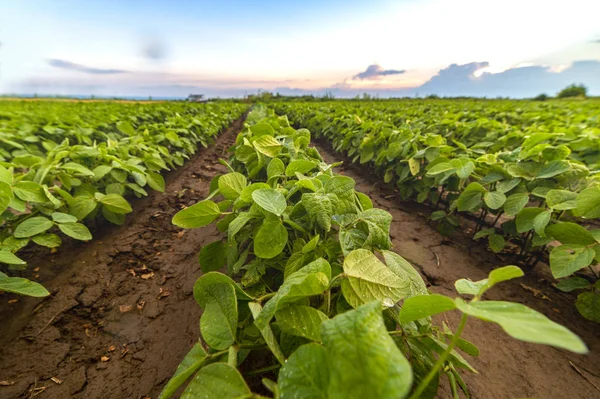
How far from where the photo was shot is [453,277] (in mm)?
2432

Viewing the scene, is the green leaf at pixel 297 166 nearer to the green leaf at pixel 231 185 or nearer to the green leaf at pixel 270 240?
the green leaf at pixel 231 185

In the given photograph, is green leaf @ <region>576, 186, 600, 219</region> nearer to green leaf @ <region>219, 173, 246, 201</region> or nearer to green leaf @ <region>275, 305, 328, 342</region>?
green leaf @ <region>275, 305, 328, 342</region>

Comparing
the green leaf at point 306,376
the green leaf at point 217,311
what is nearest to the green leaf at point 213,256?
the green leaf at point 217,311

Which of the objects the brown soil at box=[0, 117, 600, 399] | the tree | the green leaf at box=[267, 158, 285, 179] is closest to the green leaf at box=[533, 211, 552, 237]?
the brown soil at box=[0, 117, 600, 399]

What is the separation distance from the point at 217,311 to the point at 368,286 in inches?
17.1

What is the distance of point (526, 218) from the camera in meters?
2.03

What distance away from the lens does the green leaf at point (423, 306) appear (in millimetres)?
561

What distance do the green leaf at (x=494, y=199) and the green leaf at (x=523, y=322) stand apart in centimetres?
193

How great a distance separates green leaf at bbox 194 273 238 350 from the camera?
759mm

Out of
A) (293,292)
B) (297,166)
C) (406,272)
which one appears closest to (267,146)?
(297,166)

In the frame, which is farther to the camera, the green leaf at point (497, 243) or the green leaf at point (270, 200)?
the green leaf at point (497, 243)

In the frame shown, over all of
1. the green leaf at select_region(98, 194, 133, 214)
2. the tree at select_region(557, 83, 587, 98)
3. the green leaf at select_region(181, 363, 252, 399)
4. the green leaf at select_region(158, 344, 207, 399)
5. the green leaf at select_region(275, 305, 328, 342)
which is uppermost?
the tree at select_region(557, 83, 587, 98)

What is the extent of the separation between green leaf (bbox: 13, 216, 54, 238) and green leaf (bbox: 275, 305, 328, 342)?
77.7 inches

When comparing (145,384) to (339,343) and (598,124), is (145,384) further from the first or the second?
(598,124)
